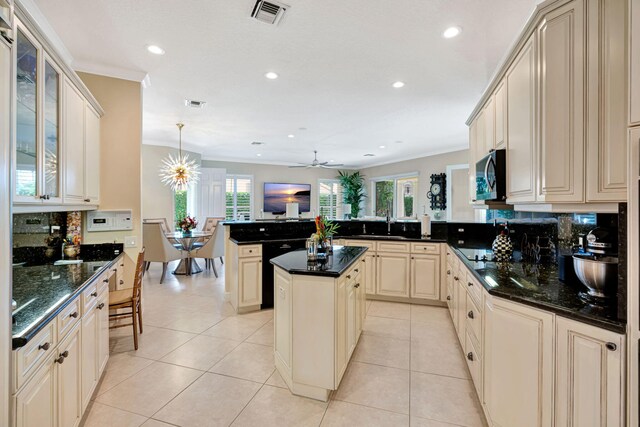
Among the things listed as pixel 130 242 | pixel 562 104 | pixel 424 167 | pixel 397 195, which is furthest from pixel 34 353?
pixel 397 195

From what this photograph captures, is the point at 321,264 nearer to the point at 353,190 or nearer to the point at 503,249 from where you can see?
the point at 503,249

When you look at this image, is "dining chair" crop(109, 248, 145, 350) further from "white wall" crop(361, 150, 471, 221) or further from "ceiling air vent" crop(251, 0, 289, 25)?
"white wall" crop(361, 150, 471, 221)

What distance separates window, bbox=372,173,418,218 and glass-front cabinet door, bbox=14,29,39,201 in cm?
731

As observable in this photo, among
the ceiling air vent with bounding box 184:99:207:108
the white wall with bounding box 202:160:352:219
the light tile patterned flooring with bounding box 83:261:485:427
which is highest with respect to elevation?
the ceiling air vent with bounding box 184:99:207:108

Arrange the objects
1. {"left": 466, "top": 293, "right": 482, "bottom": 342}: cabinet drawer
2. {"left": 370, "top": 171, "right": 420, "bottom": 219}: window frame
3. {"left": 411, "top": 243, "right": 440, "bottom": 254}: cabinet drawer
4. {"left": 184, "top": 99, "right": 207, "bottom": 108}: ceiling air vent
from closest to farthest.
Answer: {"left": 466, "top": 293, "right": 482, "bottom": 342}: cabinet drawer, {"left": 411, "top": 243, "right": 440, "bottom": 254}: cabinet drawer, {"left": 184, "top": 99, "right": 207, "bottom": 108}: ceiling air vent, {"left": 370, "top": 171, "right": 420, "bottom": 219}: window frame

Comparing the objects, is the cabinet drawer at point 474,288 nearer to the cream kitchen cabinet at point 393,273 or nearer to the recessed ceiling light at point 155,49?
the cream kitchen cabinet at point 393,273

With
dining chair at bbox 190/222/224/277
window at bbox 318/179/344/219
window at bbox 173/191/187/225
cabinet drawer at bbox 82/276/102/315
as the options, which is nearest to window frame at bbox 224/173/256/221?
window at bbox 173/191/187/225

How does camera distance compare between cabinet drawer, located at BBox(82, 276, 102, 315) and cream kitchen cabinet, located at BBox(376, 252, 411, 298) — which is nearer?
cabinet drawer, located at BBox(82, 276, 102, 315)

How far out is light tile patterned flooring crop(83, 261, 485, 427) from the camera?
1.95m

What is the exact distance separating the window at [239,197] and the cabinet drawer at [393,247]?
543 cm

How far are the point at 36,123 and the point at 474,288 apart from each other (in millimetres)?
3228

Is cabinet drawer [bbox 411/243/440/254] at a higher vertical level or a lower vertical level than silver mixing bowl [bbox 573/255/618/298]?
lower

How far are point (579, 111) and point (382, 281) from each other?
323 centimetres

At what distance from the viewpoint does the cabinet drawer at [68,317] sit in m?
1.51
